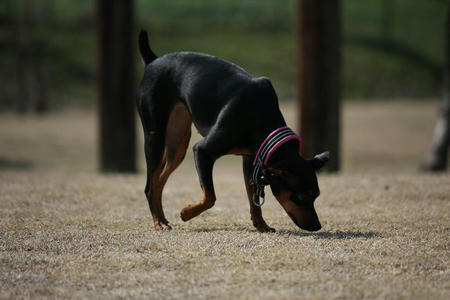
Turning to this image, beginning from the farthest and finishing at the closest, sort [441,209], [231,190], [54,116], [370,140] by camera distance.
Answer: [54,116], [370,140], [231,190], [441,209]

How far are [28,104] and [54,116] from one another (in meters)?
5.60

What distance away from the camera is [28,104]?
36.2 metres

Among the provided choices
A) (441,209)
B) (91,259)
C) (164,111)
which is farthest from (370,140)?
(91,259)

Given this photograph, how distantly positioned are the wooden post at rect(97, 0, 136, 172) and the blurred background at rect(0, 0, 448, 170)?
7.35 meters

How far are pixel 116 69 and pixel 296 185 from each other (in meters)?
7.92

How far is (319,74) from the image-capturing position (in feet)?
42.4

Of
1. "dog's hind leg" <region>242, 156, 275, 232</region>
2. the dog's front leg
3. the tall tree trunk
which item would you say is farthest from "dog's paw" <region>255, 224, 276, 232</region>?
the tall tree trunk

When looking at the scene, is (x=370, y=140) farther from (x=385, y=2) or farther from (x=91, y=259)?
(x=385, y=2)

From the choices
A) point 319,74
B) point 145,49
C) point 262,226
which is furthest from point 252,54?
point 262,226

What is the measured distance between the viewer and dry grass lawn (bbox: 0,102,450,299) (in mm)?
4961

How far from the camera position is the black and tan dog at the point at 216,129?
627 centimetres

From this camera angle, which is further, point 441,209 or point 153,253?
point 441,209

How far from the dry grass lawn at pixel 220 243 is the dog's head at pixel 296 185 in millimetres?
224

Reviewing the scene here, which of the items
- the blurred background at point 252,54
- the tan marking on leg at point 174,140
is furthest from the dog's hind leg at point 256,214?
the blurred background at point 252,54
